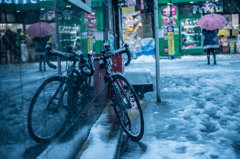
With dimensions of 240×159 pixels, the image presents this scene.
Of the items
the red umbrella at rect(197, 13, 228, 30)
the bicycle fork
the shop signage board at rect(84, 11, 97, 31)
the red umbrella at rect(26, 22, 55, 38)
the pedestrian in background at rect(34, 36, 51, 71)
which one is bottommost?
the bicycle fork

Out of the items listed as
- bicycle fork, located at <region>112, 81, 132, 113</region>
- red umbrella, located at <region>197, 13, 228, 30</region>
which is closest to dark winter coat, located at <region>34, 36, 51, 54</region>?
bicycle fork, located at <region>112, 81, 132, 113</region>

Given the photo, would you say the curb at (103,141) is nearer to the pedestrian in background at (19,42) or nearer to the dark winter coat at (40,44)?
the dark winter coat at (40,44)

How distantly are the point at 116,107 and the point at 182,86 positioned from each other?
465cm

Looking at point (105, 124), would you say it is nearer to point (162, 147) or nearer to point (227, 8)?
point (162, 147)

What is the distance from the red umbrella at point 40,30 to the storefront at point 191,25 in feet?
62.1

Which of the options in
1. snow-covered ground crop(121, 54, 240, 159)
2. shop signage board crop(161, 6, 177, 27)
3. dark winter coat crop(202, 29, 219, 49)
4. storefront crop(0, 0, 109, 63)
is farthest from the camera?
shop signage board crop(161, 6, 177, 27)

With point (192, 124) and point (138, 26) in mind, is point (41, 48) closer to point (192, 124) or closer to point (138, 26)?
point (192, 124)

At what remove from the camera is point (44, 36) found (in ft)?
8.25

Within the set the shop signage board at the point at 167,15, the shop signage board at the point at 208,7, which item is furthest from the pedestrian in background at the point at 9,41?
the shop signage board at the point at 208,7

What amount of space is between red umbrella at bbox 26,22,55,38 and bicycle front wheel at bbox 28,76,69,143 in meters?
0.44

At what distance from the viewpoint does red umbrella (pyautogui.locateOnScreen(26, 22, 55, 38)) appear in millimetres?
2162

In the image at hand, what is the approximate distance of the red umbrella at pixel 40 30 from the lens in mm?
2162

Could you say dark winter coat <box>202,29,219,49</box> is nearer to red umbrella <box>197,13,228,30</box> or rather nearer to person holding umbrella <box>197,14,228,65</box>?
person holding umbrella <box>197,14,228,65</box>

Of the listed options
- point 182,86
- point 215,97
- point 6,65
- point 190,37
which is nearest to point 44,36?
point 6,65
